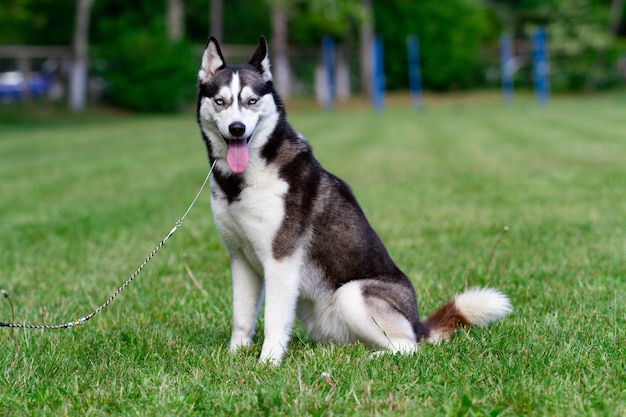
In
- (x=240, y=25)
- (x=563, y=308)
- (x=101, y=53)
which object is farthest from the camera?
(x=240, y=25)

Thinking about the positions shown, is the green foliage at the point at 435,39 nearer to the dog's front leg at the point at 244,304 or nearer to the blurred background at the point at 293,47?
the blurred background at the point at 293,47

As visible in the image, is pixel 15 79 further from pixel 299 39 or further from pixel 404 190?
pixel 404 190

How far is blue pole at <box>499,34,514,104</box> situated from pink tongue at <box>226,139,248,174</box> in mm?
35721

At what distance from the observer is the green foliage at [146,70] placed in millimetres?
36750

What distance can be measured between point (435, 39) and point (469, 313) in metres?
44.6

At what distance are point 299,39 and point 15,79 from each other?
55.8 feet

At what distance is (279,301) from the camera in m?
3.94

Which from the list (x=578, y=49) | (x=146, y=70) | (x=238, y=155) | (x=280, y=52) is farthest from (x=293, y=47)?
(x=238, y=155)

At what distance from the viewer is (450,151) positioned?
1595 cm

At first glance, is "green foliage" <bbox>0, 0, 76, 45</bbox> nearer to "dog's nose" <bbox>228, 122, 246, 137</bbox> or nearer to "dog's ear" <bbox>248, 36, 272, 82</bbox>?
"dog's ear" <bbox>248, 36, 272, 82</bbox>

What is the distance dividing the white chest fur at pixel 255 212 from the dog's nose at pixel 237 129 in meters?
0.22

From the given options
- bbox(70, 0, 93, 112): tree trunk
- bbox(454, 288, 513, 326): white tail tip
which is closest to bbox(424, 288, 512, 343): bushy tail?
bbox(454, 288, 513, 326): white tail tip

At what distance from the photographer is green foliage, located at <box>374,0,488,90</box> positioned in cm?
4616

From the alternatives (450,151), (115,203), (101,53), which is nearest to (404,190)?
(115,203)
